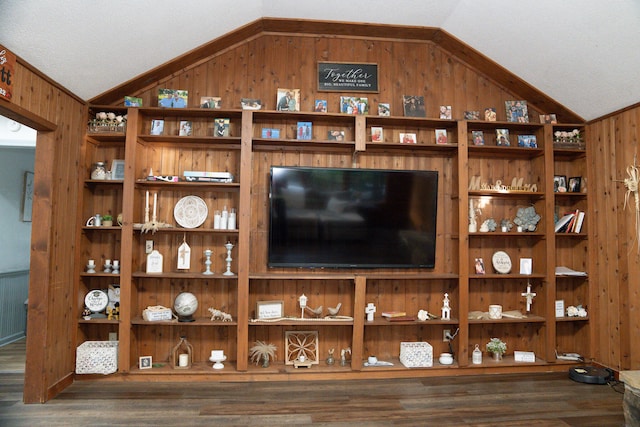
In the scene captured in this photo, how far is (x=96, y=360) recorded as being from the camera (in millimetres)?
3539

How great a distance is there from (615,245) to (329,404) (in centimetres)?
300

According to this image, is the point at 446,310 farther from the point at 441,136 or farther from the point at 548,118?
the point at 548,118

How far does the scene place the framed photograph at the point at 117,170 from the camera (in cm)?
380

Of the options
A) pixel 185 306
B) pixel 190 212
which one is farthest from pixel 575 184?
pixel 185 306

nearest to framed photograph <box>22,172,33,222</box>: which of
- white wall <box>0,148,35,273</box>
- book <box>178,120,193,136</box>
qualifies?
white wall <box>0,148,35,273</box>

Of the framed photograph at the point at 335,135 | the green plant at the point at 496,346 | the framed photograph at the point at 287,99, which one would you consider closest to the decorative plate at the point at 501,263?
the green plant at the point at 496,346

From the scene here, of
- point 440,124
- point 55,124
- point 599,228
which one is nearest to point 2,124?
point 55,124

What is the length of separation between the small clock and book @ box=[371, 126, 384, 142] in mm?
2879

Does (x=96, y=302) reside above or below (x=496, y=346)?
above

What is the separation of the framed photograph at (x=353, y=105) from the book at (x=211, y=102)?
3.90 feet

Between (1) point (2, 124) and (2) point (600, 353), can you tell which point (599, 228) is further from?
(1) point (2, 124)

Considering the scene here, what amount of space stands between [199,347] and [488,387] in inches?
103

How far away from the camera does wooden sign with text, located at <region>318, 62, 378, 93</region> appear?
4.09 meters

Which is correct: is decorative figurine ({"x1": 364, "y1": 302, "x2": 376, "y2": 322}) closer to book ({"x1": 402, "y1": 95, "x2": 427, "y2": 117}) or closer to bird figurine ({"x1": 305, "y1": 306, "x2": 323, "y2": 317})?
bird figurine ({"x1": 305, "y1": 306, "x2": 323, "y2": 317})
